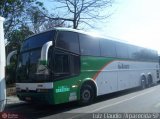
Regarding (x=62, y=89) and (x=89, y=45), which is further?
(x=89, y=45)

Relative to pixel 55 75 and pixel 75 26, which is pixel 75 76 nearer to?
pixel 55 75

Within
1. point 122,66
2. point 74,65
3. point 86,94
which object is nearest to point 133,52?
point 122,66

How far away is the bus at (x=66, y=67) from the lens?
11.6 meters

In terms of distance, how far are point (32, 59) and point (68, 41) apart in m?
1.77

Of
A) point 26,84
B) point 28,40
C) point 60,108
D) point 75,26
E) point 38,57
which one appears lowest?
point 60,108

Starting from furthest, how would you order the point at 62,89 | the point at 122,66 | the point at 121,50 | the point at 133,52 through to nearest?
the point at 133,52 < the point at 121,50 < the point at 122,66 < the point at 62,89

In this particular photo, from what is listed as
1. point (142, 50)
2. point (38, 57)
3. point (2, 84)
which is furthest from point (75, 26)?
point (2, 84)

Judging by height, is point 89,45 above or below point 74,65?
above

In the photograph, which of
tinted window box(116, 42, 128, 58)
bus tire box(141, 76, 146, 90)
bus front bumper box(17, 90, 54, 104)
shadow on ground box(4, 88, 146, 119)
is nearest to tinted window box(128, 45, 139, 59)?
tinted window box(116, 42, 128, 58)

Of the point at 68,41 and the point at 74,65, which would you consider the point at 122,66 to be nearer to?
the point at 74,65

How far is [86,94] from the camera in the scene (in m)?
13.7

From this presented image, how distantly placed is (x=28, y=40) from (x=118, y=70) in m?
6.13

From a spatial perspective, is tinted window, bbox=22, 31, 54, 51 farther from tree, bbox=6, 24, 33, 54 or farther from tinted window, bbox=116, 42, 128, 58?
tree, bbox=6, 24, 33, 54

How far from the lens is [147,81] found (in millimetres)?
22406
